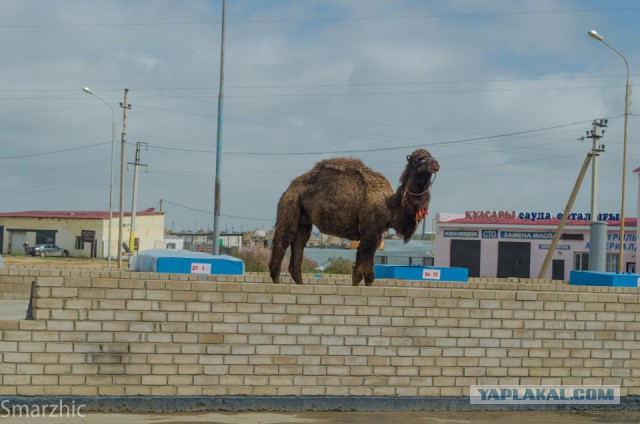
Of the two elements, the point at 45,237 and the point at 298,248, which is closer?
the point at 298,248

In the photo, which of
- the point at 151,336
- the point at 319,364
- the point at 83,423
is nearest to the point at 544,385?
the point at 319,364

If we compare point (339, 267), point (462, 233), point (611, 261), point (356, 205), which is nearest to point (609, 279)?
point (356, 205)

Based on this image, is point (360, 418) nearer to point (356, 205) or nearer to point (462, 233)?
point (356, 205)

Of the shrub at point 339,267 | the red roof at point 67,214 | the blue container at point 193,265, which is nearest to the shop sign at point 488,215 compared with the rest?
the shrub at point 339,267

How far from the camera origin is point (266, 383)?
34.2 feet

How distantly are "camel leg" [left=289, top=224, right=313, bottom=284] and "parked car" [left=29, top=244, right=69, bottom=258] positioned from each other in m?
59.5

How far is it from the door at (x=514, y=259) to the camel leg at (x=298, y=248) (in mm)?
44481

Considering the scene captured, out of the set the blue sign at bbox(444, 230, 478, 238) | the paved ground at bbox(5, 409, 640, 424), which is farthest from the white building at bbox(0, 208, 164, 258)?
the paved ground at bbox(5, 409, 640, 424)

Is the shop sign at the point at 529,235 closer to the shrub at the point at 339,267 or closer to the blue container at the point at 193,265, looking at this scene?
the shrub at the point at 339,267

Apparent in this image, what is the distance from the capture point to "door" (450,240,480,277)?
57.8 meters

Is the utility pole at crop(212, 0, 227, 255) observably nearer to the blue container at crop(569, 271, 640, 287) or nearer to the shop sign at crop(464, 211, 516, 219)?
the blue container at crop(569, 271, 640, 287)

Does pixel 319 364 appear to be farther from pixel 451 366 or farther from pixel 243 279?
pixel 243 279

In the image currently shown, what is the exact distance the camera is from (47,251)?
68.4 m

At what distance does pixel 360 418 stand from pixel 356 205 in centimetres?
290
